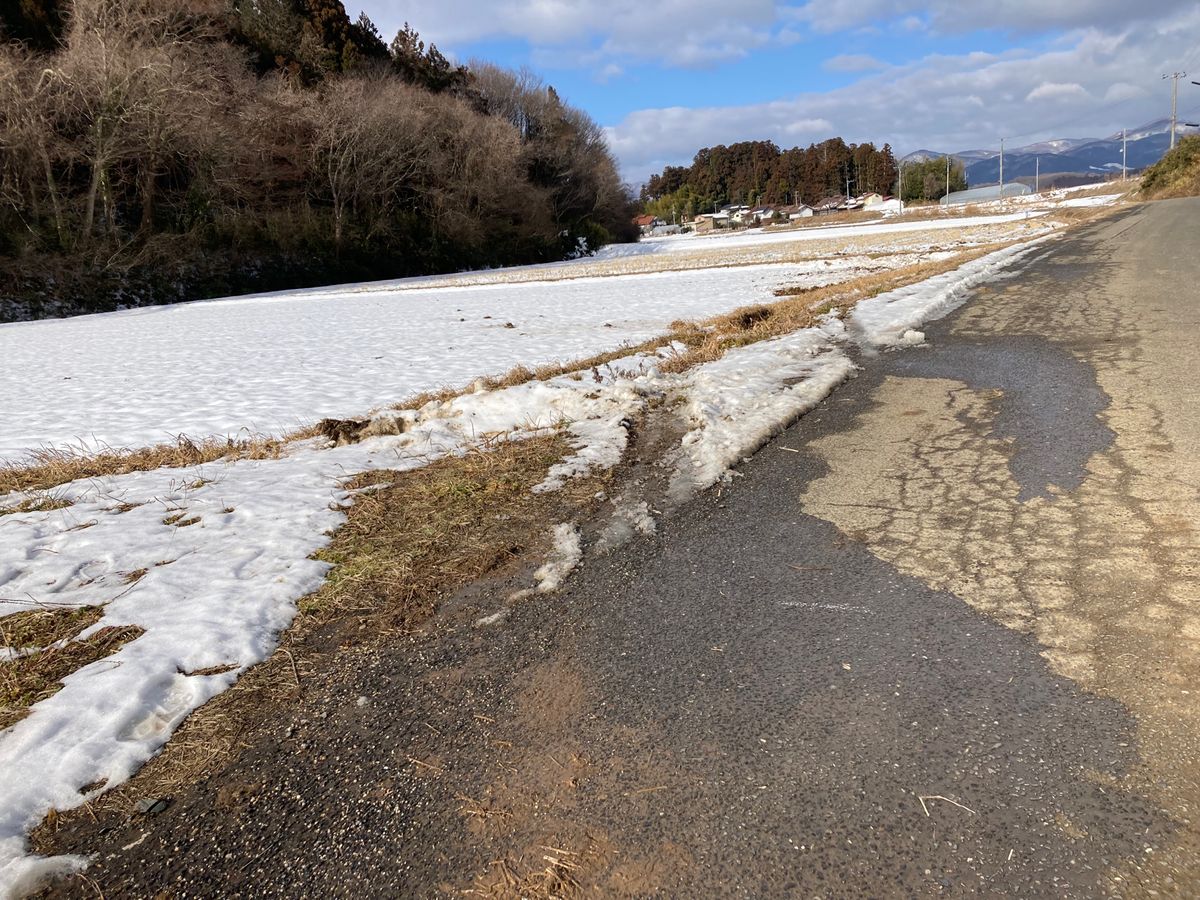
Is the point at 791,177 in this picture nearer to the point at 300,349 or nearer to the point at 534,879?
the point at 300,349

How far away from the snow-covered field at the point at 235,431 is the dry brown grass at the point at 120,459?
1.17 feet

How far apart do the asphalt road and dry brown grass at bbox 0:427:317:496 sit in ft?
13.8

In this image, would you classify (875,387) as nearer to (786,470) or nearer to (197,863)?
(786,470)

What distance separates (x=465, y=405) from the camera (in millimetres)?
6938

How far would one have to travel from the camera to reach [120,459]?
6.51 m

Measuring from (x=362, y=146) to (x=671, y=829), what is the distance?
43109mm

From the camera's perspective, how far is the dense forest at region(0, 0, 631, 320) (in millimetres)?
27375

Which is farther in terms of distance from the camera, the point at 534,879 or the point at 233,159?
the point at 233,159

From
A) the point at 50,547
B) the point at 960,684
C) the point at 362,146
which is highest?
the point at 362,146

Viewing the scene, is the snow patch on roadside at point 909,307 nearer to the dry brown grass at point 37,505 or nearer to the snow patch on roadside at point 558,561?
the snow patch on roadside at point 558,561

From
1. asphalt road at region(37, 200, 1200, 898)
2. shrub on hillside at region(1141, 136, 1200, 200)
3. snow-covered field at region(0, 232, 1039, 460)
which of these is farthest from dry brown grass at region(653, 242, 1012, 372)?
shrub on hillside at region(1141, 136, 1200, 200)

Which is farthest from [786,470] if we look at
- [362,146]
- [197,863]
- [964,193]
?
[964,193]

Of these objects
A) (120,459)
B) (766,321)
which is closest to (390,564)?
(120,459)

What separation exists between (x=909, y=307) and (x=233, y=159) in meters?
34.2
